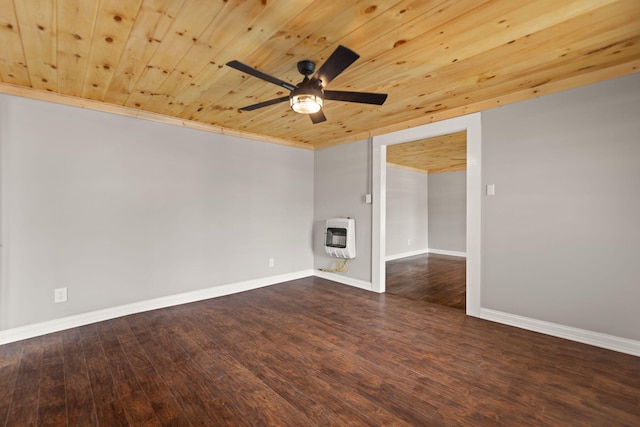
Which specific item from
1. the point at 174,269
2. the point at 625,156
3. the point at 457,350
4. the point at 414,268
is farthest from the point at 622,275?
the point at 174,269

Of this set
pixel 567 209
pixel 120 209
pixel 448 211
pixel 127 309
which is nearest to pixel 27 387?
pixel 127 309

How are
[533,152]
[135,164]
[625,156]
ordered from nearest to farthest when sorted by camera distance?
[625,156]
[533,152]
[135,164]

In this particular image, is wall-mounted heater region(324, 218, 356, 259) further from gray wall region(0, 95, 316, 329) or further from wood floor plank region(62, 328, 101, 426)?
wood floor plank region(62, 328, 101, 426)

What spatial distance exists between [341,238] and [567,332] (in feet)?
9.37

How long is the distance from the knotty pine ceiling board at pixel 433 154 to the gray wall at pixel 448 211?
30 centimetres

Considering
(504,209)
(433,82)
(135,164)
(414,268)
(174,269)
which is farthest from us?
(414,268)

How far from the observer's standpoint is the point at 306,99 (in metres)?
2.14

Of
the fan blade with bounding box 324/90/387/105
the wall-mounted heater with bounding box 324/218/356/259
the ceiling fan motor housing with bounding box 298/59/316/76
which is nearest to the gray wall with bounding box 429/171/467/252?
the wall-mounted heater with bounding box 324/218/356/259

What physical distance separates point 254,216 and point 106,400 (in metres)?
2.91

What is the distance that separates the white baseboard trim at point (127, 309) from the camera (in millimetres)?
2715

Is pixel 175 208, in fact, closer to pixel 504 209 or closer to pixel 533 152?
pixel 504 209

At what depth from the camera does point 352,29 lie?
6.15 feet

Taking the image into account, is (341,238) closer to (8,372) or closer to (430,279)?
(430,279)

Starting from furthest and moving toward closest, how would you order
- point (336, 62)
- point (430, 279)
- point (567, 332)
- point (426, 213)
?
point (426, 213), point (430, 279), point (567, 332), point (336, 62)
